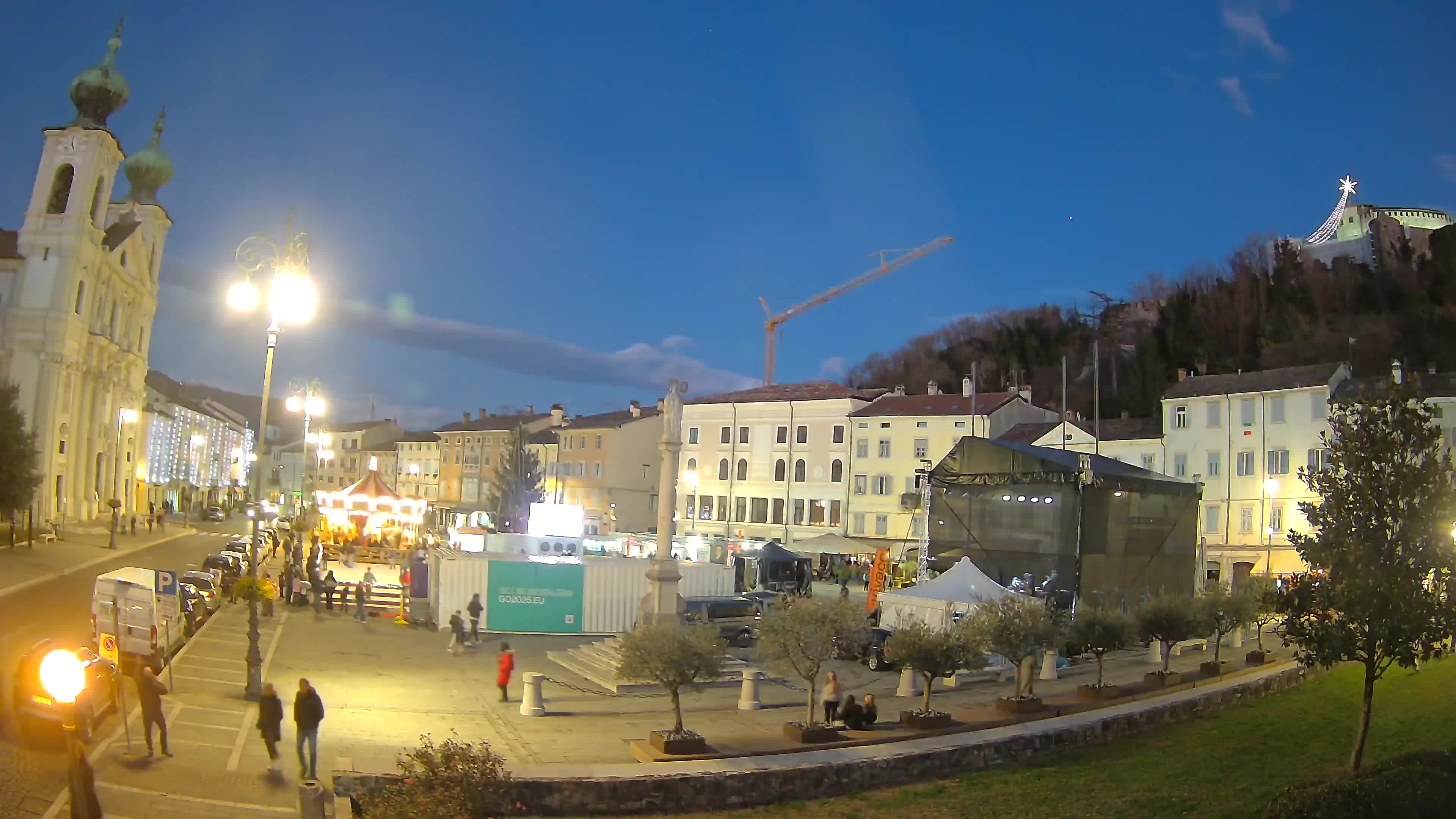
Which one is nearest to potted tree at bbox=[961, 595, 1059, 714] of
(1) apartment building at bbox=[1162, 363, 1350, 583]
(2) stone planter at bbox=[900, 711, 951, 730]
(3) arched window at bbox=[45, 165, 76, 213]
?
(2) stone planter at bbox=[900, 711, 951, 730]

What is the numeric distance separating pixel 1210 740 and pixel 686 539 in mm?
22636

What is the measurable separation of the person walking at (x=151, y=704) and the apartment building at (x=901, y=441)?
44.4m

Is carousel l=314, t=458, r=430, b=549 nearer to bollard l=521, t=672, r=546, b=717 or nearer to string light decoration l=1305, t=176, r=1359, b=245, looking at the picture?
bollard l=521, t=672, r=546, b=717

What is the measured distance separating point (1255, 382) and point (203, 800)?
49739 mm

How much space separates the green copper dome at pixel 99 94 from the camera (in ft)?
188

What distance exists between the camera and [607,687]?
832 inches

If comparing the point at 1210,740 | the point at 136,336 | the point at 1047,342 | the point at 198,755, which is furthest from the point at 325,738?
the point at 1047,342

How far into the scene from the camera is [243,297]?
55.8 feet

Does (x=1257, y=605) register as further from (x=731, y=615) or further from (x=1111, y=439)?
(x=1111, y=439)

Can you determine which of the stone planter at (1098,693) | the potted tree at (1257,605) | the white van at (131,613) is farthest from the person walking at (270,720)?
the potted tree at (1257,605)

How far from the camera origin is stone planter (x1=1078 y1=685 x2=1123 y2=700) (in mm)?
20422

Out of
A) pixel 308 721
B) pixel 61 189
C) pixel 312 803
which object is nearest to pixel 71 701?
pixel 312 803

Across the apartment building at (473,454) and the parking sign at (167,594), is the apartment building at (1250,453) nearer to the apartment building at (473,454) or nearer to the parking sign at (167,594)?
the parking sign at (167,594)

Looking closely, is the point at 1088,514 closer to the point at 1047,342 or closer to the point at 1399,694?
the point at 1399,694
